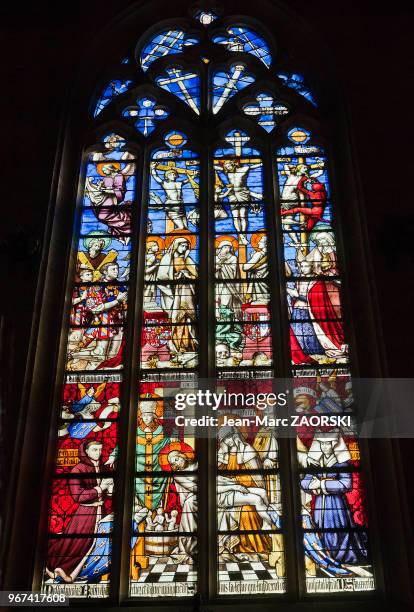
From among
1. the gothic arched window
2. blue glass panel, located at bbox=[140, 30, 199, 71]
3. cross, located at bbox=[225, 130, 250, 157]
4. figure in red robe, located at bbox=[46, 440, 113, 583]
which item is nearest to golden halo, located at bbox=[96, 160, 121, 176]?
the gothic arched window

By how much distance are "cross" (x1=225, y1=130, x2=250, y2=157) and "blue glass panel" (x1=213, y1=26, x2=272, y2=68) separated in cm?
95

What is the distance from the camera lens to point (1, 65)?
336 inches

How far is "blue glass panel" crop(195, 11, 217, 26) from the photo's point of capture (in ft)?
30.3

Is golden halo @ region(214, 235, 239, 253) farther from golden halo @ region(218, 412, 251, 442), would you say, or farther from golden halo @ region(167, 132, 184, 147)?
golden halo @ region(218, 412, 251, 442)

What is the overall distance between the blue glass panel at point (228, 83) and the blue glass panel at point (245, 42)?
0.21m

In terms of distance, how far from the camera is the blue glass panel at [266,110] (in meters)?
8.46

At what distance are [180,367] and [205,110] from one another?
116 inches

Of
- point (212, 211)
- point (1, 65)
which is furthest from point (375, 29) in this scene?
point (1, 65)

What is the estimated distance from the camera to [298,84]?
344 inches

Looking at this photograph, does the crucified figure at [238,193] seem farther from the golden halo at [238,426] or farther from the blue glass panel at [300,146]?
the golden halo at [238,426]

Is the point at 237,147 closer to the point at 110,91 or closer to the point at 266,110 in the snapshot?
the point at 266,110

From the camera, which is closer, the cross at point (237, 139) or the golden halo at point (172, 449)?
the golden halo at point (172, 449)

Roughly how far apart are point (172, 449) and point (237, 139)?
336 centimetres

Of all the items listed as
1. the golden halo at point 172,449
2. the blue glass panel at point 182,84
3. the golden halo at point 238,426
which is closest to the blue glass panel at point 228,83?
the blue glass panel at point 182,84
